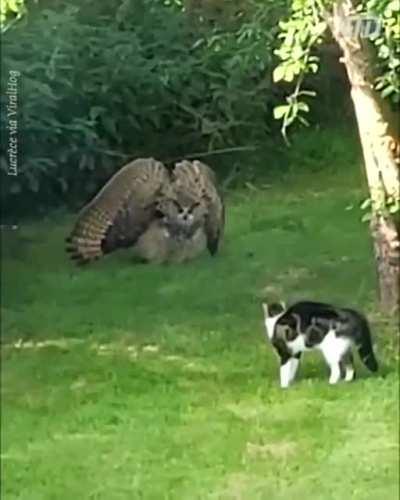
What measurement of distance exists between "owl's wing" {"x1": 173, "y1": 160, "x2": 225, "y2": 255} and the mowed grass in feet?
0.07

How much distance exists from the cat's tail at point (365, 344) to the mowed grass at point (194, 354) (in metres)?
0.02

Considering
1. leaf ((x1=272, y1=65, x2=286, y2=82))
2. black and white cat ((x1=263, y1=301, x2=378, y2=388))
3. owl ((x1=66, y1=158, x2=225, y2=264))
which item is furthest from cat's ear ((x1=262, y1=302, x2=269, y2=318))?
leaf ((x1=272, y1=65, x2=286, y2=82))

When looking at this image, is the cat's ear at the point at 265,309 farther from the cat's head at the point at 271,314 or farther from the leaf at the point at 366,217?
the leaf at the point at 366,217

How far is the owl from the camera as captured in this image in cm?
235

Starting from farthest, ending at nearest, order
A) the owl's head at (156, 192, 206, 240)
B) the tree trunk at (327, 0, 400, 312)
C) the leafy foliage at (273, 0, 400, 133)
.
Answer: the owl's head at (156, 192, 206, 240)
the tree trunk at (327, 0, 400, 312)
the leafy foliage at (273, 0, 400, 133)

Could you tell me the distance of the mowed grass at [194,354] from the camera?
234 centimetres

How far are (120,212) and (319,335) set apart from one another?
35 centimetres

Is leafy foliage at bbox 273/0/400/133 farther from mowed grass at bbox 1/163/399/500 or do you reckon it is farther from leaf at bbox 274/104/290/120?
mowed grass at bbox 1/163/399/500

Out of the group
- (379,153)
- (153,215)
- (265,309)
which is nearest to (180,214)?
(153,215)

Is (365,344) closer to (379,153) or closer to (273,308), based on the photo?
(273,308)

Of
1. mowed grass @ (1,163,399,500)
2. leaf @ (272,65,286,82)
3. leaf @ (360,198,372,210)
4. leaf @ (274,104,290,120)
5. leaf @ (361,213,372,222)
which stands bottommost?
mowed grass @ (1,163,399,500)

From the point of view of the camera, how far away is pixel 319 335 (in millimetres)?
2416

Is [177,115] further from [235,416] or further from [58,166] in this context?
[235,416]

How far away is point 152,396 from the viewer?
2410 mm
